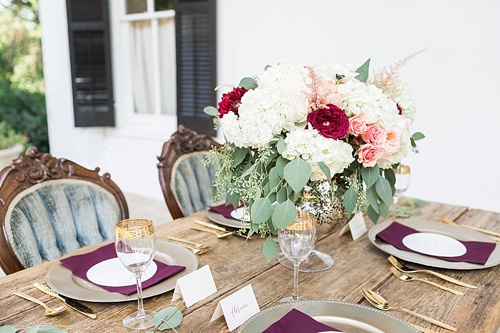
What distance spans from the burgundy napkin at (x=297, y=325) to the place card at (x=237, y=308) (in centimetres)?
9

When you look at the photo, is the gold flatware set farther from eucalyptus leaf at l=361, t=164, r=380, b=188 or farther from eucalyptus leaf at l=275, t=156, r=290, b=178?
eucalyptus leaf at l=361, t=164, r=380, b=188

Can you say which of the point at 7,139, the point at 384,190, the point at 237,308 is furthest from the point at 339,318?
the point at 7,139

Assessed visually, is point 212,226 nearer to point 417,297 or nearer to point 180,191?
point 180,191

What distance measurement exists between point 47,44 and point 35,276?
3.92 m

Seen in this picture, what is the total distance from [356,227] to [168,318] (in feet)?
2.41

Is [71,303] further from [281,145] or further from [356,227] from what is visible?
[356,227]

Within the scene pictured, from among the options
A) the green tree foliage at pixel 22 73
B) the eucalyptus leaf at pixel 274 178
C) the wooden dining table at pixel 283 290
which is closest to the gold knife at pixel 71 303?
the wooden dining table at pixel 283 290

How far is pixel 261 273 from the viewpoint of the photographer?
111cm

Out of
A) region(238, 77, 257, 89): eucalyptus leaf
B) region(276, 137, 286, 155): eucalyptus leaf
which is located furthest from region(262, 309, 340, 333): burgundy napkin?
region(238, 77, 257, 89): eucalyptus leaf

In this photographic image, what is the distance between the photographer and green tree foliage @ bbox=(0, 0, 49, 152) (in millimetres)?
6234

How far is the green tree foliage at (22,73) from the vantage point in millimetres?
6234

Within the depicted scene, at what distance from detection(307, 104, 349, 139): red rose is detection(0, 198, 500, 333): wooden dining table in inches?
15.3

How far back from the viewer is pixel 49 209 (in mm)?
1331

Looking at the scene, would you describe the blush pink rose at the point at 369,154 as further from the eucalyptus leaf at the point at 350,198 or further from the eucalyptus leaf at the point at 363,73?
the eucalyptus leaf at the point at 363,73
